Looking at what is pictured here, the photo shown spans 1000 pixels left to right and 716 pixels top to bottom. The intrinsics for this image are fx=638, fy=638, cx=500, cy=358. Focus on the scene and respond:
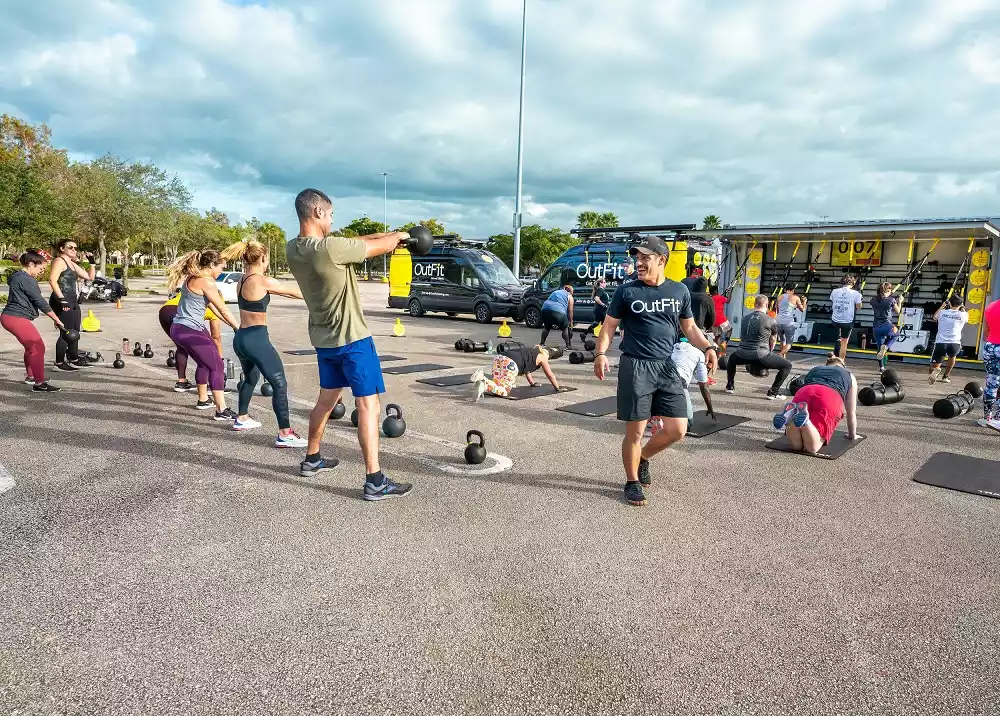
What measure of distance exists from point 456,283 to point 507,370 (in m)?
14.2

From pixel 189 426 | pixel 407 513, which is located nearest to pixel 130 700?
pixel 407 513

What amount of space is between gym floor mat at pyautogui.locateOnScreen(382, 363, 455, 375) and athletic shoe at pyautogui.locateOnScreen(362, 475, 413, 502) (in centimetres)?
578

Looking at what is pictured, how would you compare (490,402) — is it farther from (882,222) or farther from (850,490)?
(882,222)

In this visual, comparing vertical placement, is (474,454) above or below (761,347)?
below

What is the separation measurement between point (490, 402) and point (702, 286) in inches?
179

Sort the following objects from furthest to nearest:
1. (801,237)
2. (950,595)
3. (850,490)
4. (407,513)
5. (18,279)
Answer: (801,237) → (18,279) → (850,490) → (407,513) → (950,595)

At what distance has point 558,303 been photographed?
12555mm

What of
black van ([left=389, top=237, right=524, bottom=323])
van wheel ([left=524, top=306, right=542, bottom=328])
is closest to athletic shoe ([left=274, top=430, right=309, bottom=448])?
van wheel ([left=524, top=306, right=542, bottom=328])

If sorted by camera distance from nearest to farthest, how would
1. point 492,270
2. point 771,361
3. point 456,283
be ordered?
1. point 771,361
2. point 492,270
3. point 456,283

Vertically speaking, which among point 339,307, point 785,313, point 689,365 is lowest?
point 689,365

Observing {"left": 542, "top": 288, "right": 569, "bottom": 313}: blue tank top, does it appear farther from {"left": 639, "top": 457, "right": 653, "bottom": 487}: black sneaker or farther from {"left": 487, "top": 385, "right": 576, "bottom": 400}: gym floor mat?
{"left": 639, "top": 457, "right": 653, "bottom": 487}: black sneaker

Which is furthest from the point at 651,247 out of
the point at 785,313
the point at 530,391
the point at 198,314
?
the point at 785,313

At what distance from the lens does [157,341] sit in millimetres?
13383

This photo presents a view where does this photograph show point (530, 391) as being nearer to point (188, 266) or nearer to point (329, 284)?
point (188, 266)
